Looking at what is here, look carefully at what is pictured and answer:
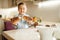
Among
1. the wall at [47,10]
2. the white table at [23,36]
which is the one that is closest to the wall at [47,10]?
the wall at [47,10]

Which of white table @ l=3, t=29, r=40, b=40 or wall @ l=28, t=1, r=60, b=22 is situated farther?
wall @ l=28, t=1, r=60, b=22

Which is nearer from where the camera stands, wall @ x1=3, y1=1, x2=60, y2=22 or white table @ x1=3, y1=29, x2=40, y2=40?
white table @ x1=3, y1=29, x2=40, y2=40

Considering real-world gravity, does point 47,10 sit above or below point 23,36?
above

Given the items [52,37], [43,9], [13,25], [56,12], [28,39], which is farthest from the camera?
[43,9]

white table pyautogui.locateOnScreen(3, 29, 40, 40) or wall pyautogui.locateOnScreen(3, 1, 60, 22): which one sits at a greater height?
wall pyautogui.locateOnScreen(3, 1, 60, 22)

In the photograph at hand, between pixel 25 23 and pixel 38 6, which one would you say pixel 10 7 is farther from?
pixel 25 23

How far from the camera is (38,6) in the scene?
12.0 ft

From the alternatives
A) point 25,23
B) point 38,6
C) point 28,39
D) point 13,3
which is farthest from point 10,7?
point 28,39

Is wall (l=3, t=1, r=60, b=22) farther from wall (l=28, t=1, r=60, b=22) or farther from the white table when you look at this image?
the white table

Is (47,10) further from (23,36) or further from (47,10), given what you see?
(23,36)

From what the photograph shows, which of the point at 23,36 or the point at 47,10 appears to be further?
the point at 47,10

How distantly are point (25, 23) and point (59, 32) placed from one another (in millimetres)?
1280

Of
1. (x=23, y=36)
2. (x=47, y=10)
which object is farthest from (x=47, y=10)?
(x=23, y=36)

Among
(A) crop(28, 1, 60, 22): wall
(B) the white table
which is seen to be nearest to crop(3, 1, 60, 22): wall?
(A) crop(28, 1, 60, 22): wall
